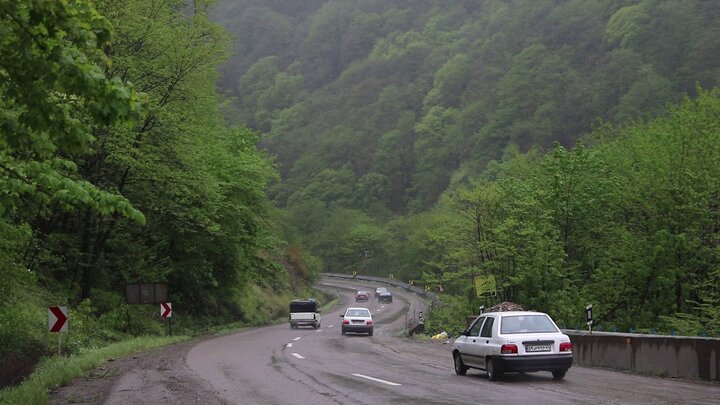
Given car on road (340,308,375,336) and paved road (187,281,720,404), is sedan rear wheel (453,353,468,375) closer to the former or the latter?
paved road (187,281,720,404)

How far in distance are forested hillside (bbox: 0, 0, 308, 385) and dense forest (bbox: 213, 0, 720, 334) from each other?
21.3ft

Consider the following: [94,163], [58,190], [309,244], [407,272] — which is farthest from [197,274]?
[309,244]

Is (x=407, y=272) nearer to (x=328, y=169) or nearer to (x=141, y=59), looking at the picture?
(x=328, y=169)

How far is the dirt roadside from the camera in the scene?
14.7 metres

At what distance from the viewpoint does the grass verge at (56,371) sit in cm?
1369

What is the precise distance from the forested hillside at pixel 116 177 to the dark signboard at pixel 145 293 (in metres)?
0.96

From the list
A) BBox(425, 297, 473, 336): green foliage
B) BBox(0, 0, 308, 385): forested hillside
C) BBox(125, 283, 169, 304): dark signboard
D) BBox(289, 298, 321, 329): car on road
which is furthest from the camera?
BBox(289, 298, 321, 329): car on road

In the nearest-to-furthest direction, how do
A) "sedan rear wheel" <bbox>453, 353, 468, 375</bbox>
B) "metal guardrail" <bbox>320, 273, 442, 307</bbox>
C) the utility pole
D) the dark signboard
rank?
"sedan rear wheel" <bbox>453, 353, 468, 375</bbox> → the dark signboard → "metal guardrail" <bbox>320, 273, 442, 307</bbox> → the utility pole

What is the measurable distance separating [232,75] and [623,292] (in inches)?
5839

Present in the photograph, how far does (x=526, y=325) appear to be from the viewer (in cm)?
1680

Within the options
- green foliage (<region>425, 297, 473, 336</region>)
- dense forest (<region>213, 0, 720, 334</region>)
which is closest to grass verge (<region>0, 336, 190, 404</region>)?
green foliage (<region>425, 297, 473, 336</region>)

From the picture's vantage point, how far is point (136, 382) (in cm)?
1781

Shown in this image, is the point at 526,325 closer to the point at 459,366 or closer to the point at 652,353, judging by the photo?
the point at 459,366

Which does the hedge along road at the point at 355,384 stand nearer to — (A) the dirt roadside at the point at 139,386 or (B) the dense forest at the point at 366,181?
(A) the dirt roadside at the point at 139,386
